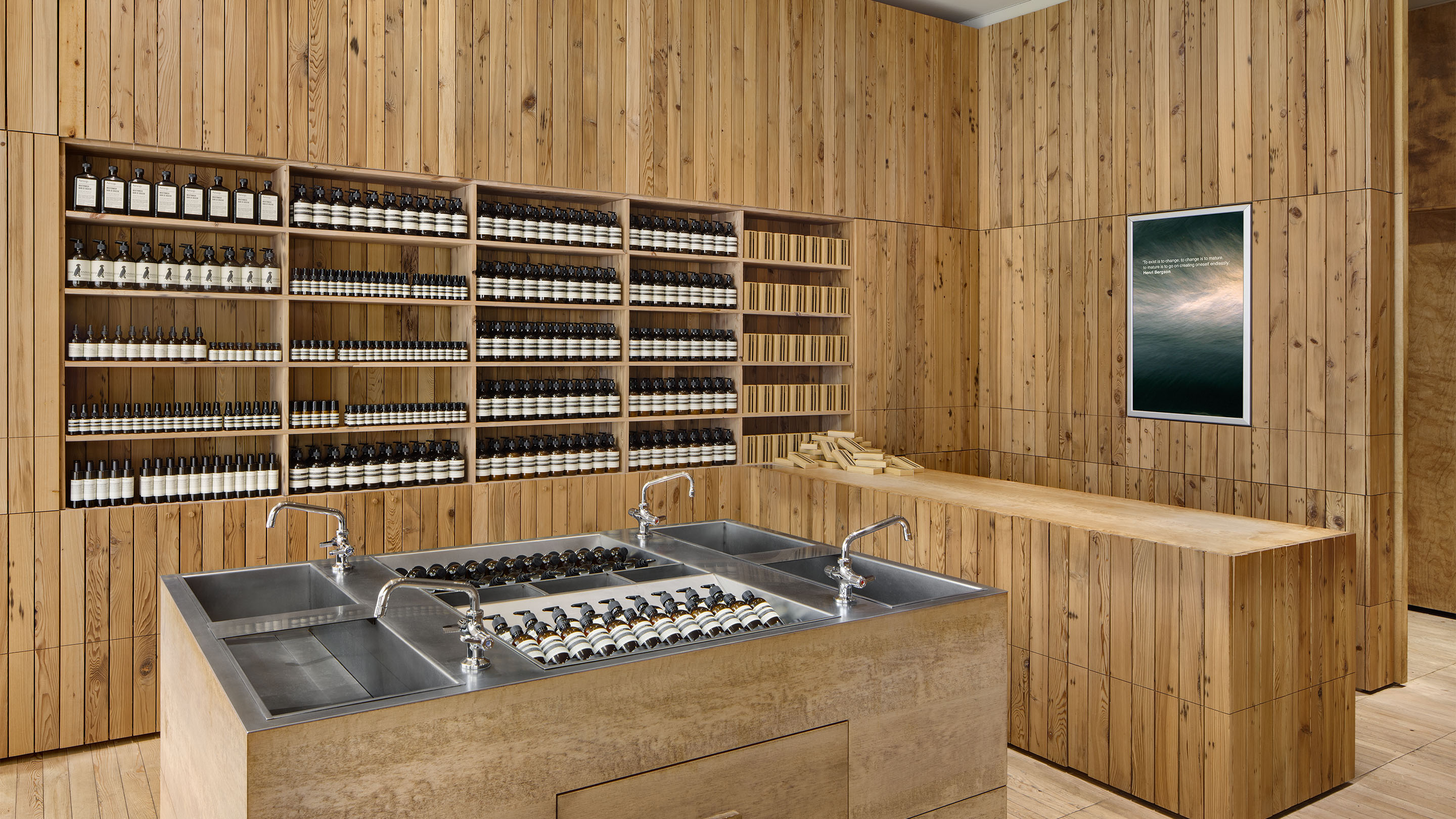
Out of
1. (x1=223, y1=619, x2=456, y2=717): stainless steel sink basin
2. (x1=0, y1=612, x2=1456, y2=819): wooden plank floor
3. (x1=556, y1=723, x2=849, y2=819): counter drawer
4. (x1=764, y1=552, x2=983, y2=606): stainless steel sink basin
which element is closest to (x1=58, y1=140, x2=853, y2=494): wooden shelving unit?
(x1=0, y1=612, x2=1456, y2=819): wooden plank floor

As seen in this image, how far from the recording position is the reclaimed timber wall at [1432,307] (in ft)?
18.8

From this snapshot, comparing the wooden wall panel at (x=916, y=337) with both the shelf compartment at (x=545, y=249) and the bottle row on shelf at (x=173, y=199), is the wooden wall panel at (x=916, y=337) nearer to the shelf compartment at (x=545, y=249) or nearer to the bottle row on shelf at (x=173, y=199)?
the shelf compartment at (x=545, y=249)

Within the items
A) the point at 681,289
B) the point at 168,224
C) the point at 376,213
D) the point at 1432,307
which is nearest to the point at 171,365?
the point at 168,224

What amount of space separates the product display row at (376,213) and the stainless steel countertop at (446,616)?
6.67 ft

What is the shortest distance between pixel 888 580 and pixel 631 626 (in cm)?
93

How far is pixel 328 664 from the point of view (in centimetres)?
264

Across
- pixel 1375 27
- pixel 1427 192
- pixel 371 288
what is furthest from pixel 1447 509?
pixel 371 288

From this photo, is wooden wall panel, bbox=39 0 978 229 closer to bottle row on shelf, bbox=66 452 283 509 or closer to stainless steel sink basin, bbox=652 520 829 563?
bottle row on shelf, bbox=66 452 283 509

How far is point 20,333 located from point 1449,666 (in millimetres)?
6987

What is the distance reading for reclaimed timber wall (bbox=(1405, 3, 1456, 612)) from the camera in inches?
225

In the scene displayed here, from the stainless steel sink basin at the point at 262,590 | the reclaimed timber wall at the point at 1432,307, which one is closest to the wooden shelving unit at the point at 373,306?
the stainless steel sink basin at the point at 262,590

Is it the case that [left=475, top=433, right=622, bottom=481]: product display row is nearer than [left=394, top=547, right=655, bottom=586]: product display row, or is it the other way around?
[left=394, top=547, right=655, bottom=586]: product display row

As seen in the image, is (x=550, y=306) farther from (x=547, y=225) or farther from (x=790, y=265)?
(x=790, y=265)

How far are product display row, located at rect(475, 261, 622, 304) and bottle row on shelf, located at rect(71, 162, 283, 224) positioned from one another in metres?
1.01
